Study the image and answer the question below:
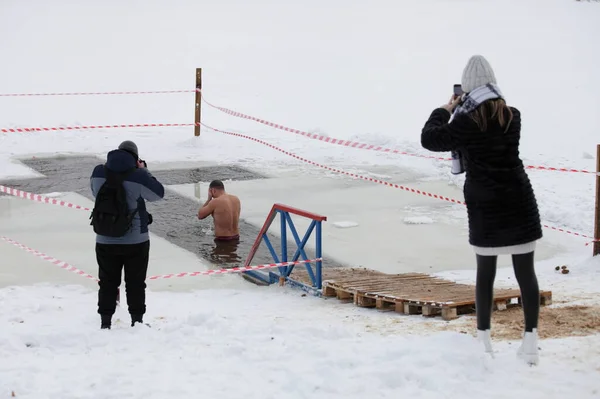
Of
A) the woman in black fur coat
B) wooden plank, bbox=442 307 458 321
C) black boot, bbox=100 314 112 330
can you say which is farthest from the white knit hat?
black boot, bbox=100 314 112 330

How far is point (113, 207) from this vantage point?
260 inches

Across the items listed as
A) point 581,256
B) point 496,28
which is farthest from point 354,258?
point 496,28

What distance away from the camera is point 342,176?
15570mm

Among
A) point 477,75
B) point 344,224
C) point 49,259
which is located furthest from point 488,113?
point 344,224

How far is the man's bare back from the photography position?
35.7 ft

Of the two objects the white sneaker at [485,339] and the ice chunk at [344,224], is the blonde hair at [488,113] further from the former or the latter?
the ice chunk at [344,224]

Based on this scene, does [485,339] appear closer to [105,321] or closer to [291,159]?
[105,321]

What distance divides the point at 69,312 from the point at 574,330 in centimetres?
407

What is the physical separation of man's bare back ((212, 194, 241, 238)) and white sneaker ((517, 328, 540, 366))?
6.01m

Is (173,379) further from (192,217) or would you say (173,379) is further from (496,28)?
(496,28)

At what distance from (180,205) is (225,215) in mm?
2204

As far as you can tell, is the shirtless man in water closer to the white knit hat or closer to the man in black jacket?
the man in black jacket

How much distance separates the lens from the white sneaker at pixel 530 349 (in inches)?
207

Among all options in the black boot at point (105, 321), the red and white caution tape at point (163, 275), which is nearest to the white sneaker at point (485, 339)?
the black boot at point (105, 321)
